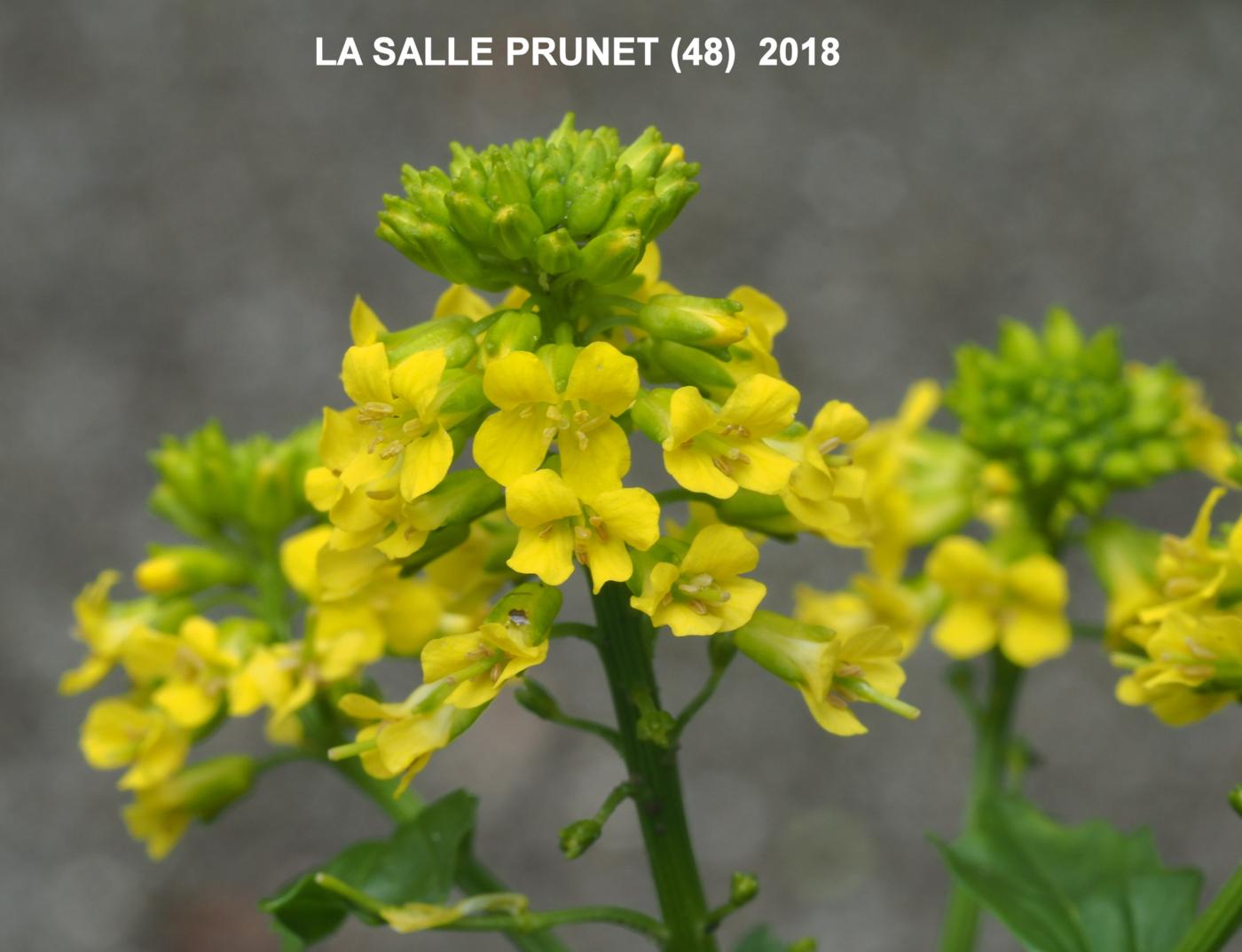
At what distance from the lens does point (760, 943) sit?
5.50 ft

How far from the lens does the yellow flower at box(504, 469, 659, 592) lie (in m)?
1.22

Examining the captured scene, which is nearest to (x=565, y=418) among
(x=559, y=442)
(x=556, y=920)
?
(x=559, y=442)

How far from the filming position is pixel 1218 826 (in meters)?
4.21

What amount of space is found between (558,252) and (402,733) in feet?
1.53

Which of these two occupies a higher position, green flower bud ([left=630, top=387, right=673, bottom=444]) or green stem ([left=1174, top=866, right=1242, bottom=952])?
green flower bud ([left=630, top=387, right=673, bottom=444])

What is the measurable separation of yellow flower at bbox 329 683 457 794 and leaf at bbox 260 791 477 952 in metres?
0.16

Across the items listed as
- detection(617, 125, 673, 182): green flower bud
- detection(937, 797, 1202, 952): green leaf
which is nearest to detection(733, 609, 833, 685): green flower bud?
detection(937, 797, 1202, 952): green leaf

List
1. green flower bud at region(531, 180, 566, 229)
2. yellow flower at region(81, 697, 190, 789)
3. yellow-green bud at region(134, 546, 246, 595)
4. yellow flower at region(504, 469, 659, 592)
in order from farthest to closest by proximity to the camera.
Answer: yellow-green bud at region(134, 546, 246, 595) < yellow flower at region(81, 697, 190, 789) < green flower bud at region(531, 180, 566, 229) < yellow flower at region(504, 469, 659, 592)

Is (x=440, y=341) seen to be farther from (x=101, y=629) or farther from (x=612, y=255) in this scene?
(x=101, y=629)

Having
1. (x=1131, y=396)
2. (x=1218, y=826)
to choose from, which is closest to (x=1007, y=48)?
(x=1218, y=826)

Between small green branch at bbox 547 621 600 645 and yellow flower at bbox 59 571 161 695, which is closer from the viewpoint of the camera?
small green branch at bbox 547 621 600 645

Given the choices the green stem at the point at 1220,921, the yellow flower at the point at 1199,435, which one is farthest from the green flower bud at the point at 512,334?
the yellow flower at the point at 1199,435

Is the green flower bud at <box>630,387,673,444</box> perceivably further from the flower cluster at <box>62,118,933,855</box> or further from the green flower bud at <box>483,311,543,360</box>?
the green flower bud at <box>483,311,543,360</box>

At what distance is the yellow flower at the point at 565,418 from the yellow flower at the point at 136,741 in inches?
28.7
